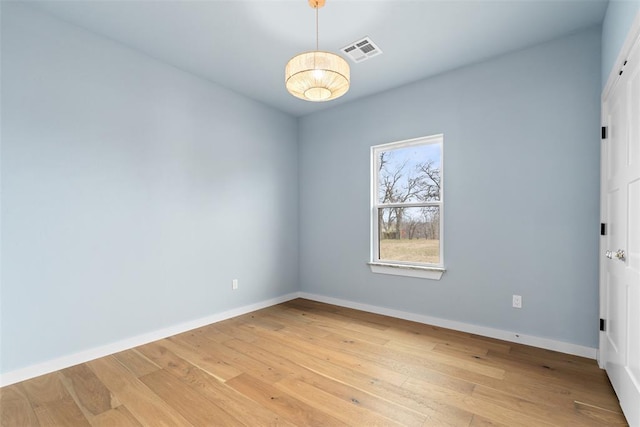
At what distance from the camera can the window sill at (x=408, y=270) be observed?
335 centimetres

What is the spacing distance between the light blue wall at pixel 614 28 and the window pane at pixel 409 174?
4.84 ft

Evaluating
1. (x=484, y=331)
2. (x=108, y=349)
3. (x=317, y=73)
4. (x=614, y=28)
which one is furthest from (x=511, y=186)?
(x=108, y=349)

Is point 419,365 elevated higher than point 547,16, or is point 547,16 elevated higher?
point 547,16

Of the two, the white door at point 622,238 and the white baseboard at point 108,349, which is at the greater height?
the white door at point 622,238

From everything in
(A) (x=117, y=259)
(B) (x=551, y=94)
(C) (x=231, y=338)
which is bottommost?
(C) (x=231, y=338)

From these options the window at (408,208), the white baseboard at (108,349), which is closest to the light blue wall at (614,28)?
the window at (408,208)

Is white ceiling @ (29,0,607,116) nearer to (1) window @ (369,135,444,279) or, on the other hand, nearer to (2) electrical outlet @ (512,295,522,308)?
(1) window @ (369,135,444,279)

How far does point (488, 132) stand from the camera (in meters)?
3.06

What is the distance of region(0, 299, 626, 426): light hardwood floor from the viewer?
1.82 meters

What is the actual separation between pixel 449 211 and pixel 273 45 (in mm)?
2440

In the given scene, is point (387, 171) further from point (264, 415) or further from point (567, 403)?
point (264, 415)

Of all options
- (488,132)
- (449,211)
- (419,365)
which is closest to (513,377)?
(419,365)

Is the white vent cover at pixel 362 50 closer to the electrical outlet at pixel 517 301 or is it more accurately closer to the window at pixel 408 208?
the window at pixel 408 208

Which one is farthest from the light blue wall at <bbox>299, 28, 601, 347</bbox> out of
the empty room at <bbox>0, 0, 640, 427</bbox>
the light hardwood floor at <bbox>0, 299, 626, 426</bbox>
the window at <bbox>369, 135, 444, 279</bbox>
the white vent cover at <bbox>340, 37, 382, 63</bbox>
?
the white vent cover at <bbox>340, 37, 382, 63</bbox>
